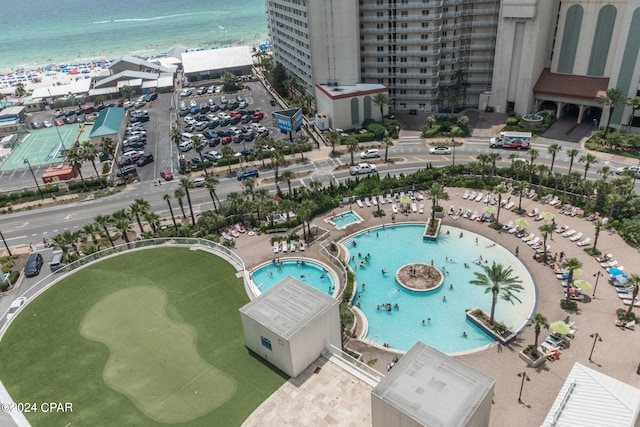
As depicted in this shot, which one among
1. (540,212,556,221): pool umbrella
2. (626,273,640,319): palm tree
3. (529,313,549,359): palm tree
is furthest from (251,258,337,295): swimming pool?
(626,273,640,319): palm tree

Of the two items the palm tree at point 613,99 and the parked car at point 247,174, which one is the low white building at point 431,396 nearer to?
the parked car at point 247,174

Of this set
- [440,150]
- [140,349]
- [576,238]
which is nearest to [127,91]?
[440,150]

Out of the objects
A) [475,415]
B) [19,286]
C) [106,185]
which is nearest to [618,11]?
[475,415]

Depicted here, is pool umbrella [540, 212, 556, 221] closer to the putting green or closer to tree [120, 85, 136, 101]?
the putting green

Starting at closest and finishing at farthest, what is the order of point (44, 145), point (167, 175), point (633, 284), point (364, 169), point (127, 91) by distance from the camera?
point (633, 284) → point (364, 169) → point (167, 175) → point (44, 145) → point (127, 91)

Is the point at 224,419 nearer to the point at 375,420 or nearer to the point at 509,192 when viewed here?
the point at 375,420

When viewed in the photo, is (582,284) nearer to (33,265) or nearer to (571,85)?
(571,85)

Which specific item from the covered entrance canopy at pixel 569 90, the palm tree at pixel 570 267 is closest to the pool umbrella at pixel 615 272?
the palm tree at pixel 570 267
